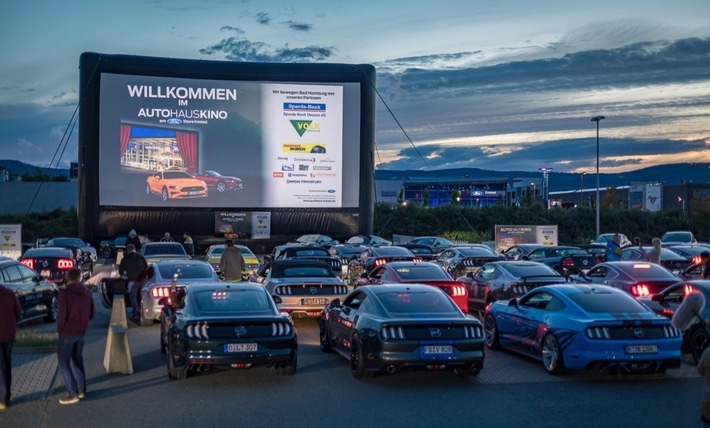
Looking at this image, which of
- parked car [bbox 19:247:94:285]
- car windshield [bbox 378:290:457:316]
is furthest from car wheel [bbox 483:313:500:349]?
parked car [bbox 19:247:94:285]

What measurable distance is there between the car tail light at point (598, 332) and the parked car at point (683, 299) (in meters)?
1.83

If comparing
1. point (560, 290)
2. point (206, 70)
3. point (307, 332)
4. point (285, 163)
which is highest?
point (206, 70)

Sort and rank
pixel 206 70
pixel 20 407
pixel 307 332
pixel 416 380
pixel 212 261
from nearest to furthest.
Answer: pixel 20 407
pixel 416 380
pixel 307 332
pixel 212 261
pixel 206 70

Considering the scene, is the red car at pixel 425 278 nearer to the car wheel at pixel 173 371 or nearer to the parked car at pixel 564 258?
the car wheel at pixel 173 371

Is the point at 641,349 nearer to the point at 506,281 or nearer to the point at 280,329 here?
the point at 280,329

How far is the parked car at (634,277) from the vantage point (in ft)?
58.7

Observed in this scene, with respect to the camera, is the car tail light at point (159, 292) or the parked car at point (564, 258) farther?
the parked car at point (564, 258)

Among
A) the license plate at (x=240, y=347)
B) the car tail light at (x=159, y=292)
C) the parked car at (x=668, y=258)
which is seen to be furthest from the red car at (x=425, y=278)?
the parked car at (x=668, y=258)

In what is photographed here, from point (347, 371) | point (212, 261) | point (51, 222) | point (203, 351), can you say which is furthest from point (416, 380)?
point (51, 222)

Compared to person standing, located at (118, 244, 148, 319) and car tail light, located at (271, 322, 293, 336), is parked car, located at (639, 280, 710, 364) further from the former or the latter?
person standing, located at (118, 244, 148, 319)

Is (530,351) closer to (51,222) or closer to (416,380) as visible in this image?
(416,380)

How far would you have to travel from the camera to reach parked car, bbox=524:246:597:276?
2845 cm

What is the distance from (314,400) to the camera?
11383 millimetres

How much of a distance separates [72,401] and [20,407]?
0.61 m
